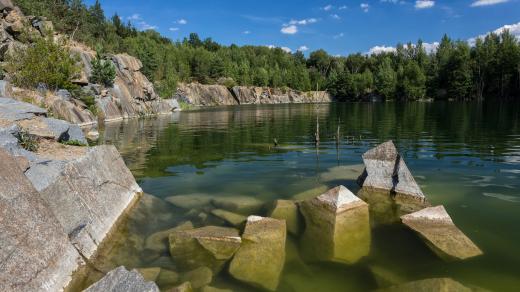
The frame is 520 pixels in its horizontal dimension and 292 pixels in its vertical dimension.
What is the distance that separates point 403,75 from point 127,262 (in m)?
162

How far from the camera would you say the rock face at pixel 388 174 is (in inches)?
673

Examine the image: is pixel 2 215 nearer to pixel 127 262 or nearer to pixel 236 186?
pixel 127 262

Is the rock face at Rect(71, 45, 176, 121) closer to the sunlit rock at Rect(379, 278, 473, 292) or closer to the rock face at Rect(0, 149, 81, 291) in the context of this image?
the rock face at Rect(0, 149, 81, 291)

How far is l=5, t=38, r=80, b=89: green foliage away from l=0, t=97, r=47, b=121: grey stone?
32481 mm

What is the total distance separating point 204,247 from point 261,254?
6.08 feet

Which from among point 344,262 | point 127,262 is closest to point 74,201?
point 127,262

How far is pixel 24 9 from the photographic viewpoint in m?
72.2

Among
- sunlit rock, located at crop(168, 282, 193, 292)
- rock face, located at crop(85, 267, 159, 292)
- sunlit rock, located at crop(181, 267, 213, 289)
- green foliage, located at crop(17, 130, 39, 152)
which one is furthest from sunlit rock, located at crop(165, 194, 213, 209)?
rock face, located at crop(85, 267, 159, 292)

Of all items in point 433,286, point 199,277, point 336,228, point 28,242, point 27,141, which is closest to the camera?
point 28,242

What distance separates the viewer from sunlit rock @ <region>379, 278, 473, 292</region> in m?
8.61

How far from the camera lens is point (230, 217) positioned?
14555 mm

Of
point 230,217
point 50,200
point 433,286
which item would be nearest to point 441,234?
point 433,286

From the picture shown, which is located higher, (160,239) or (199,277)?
(160,239)

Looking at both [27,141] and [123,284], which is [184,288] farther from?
[27,141]
